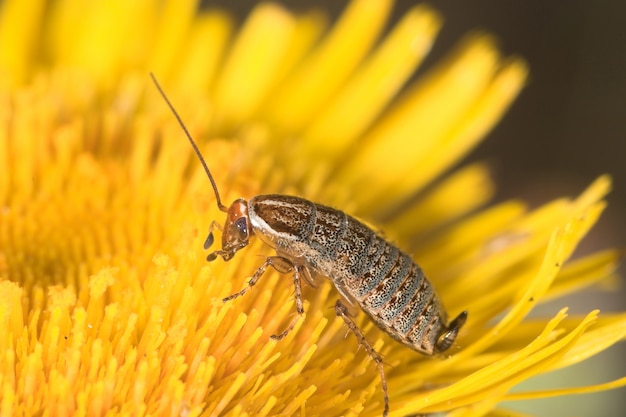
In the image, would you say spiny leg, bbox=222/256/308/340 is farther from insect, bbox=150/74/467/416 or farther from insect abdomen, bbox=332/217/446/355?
insect abdomen, bbox=332/217/446/355

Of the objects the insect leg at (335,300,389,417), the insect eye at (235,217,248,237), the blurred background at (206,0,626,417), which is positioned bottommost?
the insect leg at (335,300,389,417)

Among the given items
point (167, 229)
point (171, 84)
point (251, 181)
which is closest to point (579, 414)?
point (251, 181)

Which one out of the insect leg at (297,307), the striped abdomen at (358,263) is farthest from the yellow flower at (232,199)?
the striped abdomen at (358,263)

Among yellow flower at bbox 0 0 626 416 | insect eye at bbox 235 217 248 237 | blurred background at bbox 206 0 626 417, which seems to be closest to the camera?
yellow flower at bbox 0 0 626 416

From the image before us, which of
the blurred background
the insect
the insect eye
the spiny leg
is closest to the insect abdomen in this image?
the insect

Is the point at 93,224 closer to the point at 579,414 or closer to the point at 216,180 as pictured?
the point at 216,180

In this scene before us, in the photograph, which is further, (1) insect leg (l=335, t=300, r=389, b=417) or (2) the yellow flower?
(1) insect leg (l=335, t=300, r=389, b=417)
